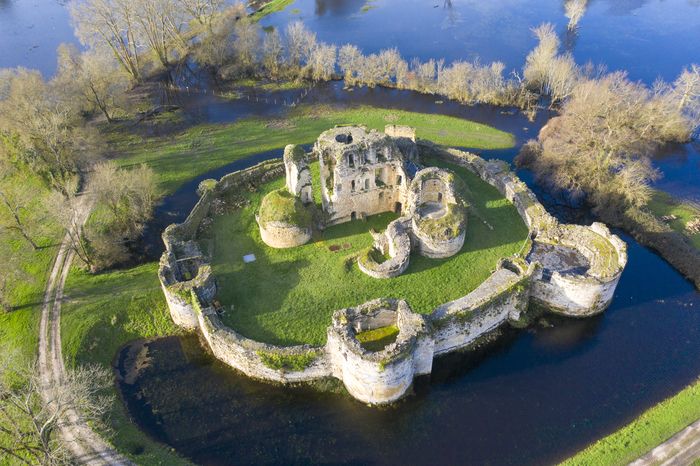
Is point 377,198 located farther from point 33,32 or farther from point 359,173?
point 33,32

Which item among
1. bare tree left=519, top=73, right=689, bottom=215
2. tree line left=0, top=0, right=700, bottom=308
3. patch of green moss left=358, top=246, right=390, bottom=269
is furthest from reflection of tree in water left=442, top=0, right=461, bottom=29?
patch of green moss left=358, top=246, right=390, bottom=269

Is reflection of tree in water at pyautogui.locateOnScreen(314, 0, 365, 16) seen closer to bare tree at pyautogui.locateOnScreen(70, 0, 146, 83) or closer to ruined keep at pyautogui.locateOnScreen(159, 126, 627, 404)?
bare tree at pyautogui.locateOnScreen(70, 0, 146, 83)

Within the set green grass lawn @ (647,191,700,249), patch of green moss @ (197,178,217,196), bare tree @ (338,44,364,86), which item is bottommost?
green grass lawn @ (647,191,700,249)

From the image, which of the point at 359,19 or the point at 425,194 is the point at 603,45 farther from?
the point at 425,194

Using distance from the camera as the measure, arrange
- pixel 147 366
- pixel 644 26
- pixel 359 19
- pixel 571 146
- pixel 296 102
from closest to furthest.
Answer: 1. pixel 147 366
2. pixel 571 146
3. pixel 296 102
4. pixel 644 26
5. pixel 359 19

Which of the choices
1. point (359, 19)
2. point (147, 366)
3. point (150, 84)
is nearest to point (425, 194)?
point (147, 366)

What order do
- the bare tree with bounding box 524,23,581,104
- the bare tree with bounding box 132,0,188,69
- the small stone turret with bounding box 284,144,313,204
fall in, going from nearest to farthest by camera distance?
the small stone turret with bounding box 284,144,313,204 → the bare tree with bounding box 524,23,581,104 → the bare tree with bounding box 132,0,188,69

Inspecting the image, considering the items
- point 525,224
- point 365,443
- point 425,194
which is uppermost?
point 425,194

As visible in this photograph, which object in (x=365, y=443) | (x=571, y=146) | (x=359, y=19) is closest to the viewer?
(x=365, y=443)
